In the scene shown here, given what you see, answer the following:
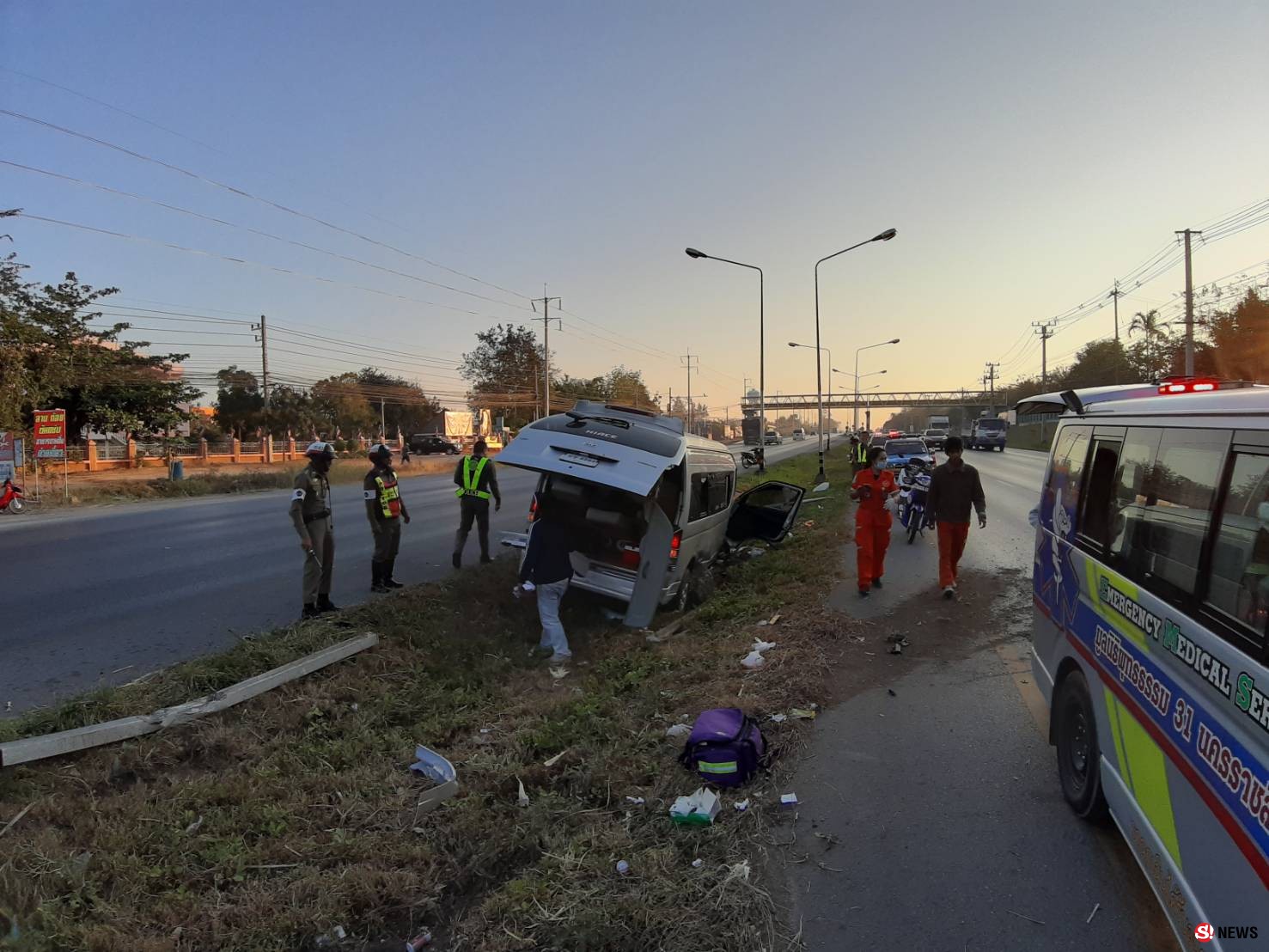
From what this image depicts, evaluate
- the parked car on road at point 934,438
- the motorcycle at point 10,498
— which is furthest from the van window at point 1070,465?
the parked car on road at point 934,438

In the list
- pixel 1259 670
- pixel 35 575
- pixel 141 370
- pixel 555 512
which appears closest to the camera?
pixel 1259 670

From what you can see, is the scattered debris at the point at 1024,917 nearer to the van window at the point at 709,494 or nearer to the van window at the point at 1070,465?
the van window at the point at 1070,465

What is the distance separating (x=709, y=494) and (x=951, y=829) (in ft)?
17.8

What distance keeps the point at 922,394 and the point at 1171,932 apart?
499 ft

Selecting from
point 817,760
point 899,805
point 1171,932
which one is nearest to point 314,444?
point 817,760

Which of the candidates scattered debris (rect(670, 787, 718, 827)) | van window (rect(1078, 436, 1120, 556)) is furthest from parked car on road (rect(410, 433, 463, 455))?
van window (rect(1078, 436, 1120, 556))

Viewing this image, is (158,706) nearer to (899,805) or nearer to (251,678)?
(251,678)

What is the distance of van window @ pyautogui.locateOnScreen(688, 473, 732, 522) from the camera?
8.05m

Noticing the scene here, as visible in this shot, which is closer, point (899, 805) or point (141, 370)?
point (899, 805)

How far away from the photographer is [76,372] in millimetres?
32031

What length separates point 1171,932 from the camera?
2789 millimetres

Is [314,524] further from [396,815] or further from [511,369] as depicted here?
[511,369]

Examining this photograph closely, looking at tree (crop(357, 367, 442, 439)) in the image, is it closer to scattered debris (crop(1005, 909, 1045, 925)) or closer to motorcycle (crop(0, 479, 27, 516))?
motorcycle (crop(0, 479, 27, 516))

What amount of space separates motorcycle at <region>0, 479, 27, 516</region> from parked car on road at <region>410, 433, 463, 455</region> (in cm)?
3601
